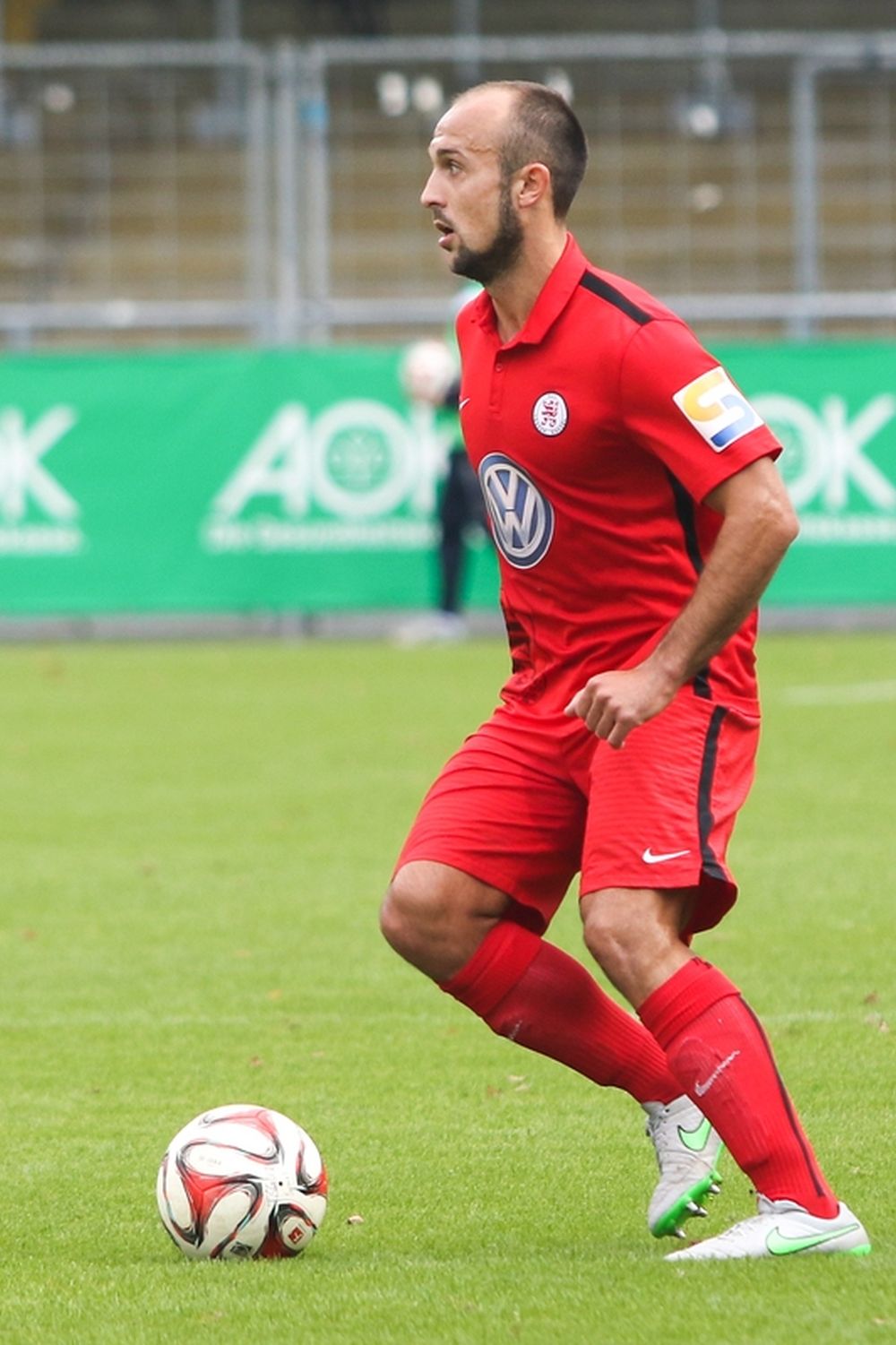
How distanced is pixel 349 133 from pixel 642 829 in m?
17.1

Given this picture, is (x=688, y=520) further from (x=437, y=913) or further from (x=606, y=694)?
(x=437, y=913)

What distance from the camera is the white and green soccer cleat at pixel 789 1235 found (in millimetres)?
4215

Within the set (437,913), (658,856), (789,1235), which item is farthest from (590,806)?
(789,1235)

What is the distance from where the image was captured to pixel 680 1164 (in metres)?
4.62

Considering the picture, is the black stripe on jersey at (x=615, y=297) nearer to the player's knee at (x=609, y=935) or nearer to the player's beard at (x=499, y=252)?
the player's beard at (x=499, y=252)

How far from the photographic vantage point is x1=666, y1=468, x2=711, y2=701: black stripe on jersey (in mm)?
4484

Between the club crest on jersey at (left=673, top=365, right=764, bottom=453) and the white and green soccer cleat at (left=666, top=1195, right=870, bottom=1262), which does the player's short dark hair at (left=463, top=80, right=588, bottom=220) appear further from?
the white and green soccer cleat at (left=666, top=1195, right=870, bottom=1262)

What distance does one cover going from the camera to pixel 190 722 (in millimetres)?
13797

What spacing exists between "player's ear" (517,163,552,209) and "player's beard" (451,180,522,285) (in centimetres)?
3

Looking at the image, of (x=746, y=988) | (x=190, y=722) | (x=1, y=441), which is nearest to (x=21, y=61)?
(x=1, y=441)

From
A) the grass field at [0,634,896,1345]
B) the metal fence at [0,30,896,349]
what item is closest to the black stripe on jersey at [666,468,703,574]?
the grass field at [0,634,896,1345]

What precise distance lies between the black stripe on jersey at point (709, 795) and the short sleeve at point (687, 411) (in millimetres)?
465

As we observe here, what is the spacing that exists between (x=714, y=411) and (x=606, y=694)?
52 centimetres

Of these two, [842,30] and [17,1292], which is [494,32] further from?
[17,1292]
